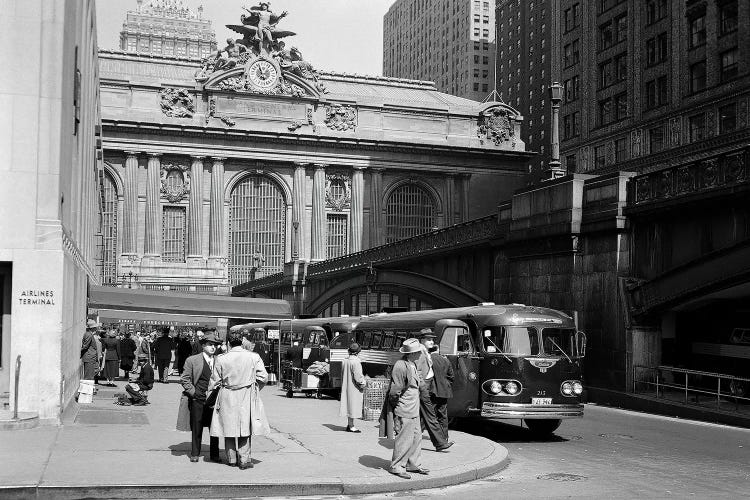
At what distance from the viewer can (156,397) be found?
28.6 meters

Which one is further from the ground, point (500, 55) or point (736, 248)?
point (500, 55)

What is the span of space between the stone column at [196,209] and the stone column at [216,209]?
1.09m

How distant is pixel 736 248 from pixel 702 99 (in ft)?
134

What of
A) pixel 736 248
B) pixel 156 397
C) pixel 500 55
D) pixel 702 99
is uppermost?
pixel 500 55

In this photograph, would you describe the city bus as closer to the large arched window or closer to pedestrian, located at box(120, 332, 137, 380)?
pedestrian, located at box(120, 332, 137, 380)

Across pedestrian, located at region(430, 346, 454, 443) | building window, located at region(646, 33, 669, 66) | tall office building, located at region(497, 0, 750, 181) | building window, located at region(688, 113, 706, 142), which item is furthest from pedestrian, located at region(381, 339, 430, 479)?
→ building window, located at region(646, 33, 669, 66)

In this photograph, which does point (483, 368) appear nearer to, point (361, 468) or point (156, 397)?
point (361, 468)

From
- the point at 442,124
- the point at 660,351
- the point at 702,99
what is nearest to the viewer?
the point at 660,351

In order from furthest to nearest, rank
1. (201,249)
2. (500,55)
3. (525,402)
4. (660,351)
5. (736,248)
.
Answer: (500,55), (201,249), (660,351), (736,248), (525,402)

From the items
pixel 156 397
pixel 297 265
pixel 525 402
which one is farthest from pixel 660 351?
pixel 297 265

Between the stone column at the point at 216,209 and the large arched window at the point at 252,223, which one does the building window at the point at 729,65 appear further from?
the stone column at the point at 216,209

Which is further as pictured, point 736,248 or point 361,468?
point 736,248

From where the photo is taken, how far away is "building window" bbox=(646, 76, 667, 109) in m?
70.2

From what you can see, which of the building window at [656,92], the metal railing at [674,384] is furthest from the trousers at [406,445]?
the building window at [656,92]
